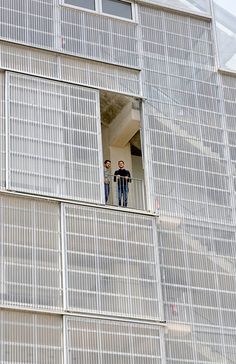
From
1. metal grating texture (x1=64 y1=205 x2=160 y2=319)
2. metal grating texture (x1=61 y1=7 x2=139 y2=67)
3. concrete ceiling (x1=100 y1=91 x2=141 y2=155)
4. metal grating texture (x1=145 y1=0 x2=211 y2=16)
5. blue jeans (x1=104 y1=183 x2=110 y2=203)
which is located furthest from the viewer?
metal grating texture (x1=145 y1=0 x2=211 y2=16)

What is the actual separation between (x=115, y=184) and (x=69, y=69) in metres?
3.11

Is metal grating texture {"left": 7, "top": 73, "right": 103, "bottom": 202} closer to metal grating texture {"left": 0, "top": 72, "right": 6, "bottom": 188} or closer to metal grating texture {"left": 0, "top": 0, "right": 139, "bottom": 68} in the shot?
metal grating texture {"left": 0, "top": 72, "right": 6, "bottom": 188}

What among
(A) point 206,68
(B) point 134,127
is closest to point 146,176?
(B) point 134,127

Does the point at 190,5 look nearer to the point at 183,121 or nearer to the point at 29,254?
the point at 183,121

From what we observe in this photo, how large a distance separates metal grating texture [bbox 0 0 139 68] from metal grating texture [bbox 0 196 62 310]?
14.6ft

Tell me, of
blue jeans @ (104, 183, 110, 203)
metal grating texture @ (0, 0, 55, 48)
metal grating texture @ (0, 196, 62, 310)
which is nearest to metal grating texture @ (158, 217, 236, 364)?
blue jeans @ (104, 183, 110, 203)

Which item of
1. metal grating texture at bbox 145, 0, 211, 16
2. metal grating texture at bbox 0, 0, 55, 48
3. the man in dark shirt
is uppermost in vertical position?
metal grating texture at bbox 145, 0, 211, 16

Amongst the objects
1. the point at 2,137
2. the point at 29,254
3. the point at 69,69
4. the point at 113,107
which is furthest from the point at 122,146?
the point at 29,254

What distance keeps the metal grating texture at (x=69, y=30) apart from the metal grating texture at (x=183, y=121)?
25.2 inches

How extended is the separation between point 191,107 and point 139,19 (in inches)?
108

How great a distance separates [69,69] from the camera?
2586 centimetres

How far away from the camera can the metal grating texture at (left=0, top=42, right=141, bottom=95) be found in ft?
82.8

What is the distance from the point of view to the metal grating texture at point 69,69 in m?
25.2

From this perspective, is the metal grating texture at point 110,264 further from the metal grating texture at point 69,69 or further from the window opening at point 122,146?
the metal grating texture at point 69,69
